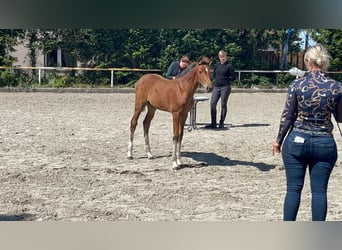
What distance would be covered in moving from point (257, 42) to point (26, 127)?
583 inches

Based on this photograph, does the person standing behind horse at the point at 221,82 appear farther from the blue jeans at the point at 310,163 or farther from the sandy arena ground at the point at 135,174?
the blue jeans at the point at 310,163

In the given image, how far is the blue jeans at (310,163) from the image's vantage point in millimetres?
3016

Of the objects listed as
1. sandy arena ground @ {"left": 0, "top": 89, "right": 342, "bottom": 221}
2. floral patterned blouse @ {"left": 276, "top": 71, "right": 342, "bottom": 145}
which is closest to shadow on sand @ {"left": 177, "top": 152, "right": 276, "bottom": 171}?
sandy arena ground @ {"left": 0, "top": 89, "right": 342, "bottom": 221}

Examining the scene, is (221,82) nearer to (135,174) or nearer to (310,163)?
(135,174)

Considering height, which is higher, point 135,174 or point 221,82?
point 221,82

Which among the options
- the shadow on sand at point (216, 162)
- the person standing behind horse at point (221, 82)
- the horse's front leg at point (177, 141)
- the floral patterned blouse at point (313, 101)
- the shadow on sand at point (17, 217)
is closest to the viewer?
the floral patterned blouse at point (313, 101)

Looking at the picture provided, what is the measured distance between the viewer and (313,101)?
2.97 meters

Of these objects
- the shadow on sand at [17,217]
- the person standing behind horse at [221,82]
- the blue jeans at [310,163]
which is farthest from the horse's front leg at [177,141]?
the person standing behind horse at [221,82]

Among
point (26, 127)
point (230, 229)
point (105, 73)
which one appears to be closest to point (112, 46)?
point (105, 73)

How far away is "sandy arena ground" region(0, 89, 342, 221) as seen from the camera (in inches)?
165

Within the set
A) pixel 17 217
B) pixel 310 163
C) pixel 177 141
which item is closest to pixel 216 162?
pixel 177 141

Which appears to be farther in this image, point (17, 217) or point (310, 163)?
point (17, 217)

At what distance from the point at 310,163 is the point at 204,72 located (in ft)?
10.6

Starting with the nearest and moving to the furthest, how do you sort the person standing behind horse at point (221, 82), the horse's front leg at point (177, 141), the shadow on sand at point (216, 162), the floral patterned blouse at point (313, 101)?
1. the floral patterned blouse at point (313, 101)
2. the horse's front leg at point (177, 141)
3. the shadow on sand at point (216, 162)
4. the person standing behind horse at point (221, 82)
